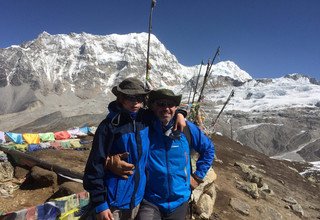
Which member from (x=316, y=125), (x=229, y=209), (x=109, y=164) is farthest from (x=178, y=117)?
(x=316, y=125)

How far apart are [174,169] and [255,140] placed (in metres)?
121

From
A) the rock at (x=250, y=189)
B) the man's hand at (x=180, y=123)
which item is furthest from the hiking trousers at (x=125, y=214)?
the rock at (x=250, y=189)

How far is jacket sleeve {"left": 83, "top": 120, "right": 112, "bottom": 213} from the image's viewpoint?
401 cm

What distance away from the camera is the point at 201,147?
193 inches

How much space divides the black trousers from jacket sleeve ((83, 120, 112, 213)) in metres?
0.50

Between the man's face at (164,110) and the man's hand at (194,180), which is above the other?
the man's face at (164,110)

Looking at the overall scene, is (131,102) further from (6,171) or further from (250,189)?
(250,189)

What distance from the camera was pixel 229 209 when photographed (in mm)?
11438

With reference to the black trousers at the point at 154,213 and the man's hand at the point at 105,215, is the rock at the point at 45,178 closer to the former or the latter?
the black trousers at the point at 154,213

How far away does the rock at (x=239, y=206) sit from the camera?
1157 cm

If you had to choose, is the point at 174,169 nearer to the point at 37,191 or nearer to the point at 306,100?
the point at 37,191

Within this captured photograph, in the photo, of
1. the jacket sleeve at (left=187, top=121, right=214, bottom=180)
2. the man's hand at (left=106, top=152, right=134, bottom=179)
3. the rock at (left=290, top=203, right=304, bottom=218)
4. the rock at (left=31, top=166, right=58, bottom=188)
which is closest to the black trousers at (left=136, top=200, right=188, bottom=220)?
the man's hand at (left=106, top=152, right=134, bottom=179)

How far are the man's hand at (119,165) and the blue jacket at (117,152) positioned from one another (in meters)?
0.06

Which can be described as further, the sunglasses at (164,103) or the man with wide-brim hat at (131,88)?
the sunglasses at (164,103)
